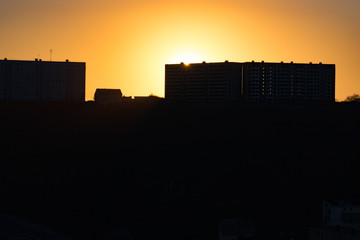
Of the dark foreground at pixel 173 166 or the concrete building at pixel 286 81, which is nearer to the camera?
the dark foreground at pixel 173 166

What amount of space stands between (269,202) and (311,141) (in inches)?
734

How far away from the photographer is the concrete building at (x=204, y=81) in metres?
98.7

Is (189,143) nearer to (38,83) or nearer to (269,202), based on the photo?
(269,202)

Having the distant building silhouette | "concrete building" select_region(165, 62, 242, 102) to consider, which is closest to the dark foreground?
the distant building silhouette

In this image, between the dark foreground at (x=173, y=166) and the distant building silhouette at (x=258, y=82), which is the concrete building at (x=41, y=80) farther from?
the distant building silhouette at (x=258, y=82)

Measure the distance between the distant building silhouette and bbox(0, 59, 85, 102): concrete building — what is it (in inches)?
593

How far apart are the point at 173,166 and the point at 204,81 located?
1514 inches

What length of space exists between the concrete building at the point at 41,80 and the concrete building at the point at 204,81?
12595 mm

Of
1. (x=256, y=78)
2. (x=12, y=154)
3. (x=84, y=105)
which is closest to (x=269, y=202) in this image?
(x=12, y=154)

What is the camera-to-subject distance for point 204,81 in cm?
10056

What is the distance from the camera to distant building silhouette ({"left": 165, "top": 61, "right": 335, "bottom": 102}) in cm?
9725

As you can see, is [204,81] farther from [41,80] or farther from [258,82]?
[41,80]

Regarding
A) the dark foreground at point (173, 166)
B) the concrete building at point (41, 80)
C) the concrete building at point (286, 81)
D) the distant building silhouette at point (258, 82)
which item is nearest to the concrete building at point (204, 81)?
A: the distant building silhouette at point (258, 82)

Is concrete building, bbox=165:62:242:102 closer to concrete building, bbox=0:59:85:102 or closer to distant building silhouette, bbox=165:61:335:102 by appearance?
distant building silhouette, bbox=165:61:335:102
